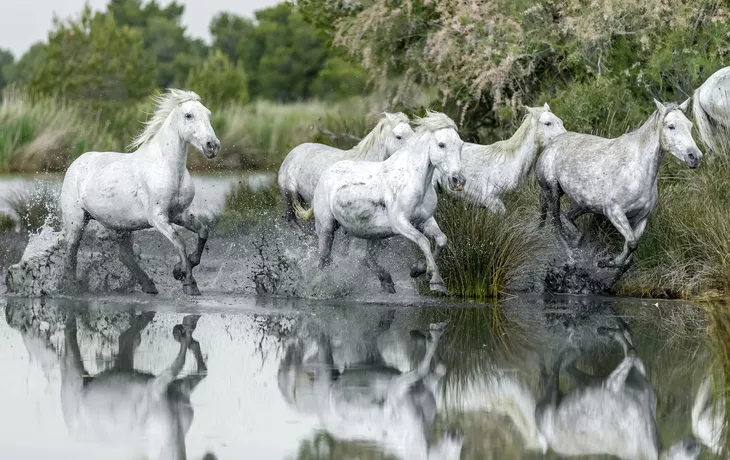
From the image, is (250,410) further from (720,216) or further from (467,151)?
(467,151)

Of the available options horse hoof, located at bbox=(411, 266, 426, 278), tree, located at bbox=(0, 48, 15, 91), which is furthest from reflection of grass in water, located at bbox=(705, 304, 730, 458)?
tree, located at bbox=(0, 48, 15, 91)

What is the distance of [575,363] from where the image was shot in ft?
30.8

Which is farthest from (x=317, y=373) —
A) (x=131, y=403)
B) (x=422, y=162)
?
(x=422, y=162)

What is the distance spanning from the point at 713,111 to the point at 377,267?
161 inches

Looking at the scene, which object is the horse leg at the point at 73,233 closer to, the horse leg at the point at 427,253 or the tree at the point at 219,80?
Result: the horse leg at the point at 427,253

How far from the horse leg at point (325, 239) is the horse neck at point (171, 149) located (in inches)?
56.2

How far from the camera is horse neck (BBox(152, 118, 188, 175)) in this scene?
13.6 meters

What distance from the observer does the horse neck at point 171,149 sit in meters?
13.6

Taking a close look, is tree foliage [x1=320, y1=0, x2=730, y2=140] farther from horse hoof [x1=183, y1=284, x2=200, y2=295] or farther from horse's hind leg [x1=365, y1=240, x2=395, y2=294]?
horse hoof [x1=183, y1=284, x2=200, y2=295]

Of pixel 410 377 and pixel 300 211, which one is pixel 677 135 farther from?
pixel 410 377

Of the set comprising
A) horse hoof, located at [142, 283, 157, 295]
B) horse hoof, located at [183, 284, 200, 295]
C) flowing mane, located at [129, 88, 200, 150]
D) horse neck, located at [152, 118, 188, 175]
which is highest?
flowing mane, located at [129, 88, 200, 150]

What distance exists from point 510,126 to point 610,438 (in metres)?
13.2

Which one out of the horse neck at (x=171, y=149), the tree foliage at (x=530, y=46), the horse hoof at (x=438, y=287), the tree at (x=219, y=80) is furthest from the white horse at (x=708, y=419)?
the tree at (x=219, y=80)

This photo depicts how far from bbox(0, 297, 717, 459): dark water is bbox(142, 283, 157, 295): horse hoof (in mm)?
863
